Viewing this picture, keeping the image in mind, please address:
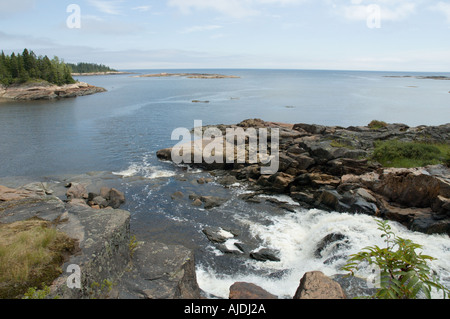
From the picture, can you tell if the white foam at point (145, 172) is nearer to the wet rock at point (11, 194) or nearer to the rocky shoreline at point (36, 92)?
the wet rock at point (11, 194)

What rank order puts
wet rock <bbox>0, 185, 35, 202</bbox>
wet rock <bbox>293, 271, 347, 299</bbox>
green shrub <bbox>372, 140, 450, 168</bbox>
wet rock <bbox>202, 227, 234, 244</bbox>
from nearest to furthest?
wet rock <bbox>293, 271, 347, 299</bbox>, wet rock <bbox>202, 227, 234, 244</bbox>, wet rock <bbox>0, 185, 35, 202</bbox>, green shrub <bbox>372, 140, 450, 168</bbox>

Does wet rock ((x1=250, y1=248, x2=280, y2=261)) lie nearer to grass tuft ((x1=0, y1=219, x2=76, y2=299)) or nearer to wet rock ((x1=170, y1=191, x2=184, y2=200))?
grass tuft ((x1=0, y1=219, x2=76, y2=299))

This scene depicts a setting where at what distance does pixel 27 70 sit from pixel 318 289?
402 feet

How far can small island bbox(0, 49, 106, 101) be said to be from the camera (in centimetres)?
9331

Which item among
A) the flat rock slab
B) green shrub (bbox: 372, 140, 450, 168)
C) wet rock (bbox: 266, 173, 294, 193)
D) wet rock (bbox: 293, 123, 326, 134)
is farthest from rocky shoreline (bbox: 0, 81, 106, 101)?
the flat rock slab

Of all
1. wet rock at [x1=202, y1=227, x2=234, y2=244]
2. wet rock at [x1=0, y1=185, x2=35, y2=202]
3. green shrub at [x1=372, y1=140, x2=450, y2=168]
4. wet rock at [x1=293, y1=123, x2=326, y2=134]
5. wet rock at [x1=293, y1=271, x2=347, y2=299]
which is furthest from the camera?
wet rock at [x1=293, y1=123, x2=326, y2=134]

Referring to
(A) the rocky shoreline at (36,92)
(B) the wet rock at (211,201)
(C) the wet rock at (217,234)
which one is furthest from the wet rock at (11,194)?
(A) the rocky shoreline at (36,92)

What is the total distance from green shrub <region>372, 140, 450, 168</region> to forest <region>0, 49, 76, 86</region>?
10974 cm

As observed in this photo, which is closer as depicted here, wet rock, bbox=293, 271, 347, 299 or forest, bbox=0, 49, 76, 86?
wet rock, bbox=293, 271, 347, 299

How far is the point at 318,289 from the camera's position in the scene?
A: 314 inches

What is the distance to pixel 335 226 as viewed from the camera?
1662 cm
